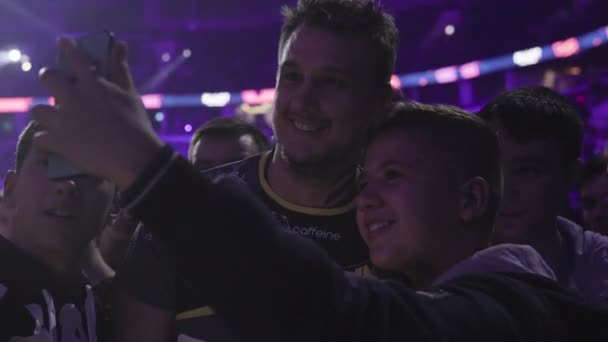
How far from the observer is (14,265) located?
1.92 meters

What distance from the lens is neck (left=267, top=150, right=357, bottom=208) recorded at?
7.02 feet

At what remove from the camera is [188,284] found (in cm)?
184

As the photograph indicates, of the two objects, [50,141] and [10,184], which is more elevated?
[50,141]

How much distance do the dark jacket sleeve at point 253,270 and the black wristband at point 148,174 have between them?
13 millimetres

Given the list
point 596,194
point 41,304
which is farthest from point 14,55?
point 41,304

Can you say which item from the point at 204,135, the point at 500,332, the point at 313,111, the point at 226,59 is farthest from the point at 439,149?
the point at 226,59

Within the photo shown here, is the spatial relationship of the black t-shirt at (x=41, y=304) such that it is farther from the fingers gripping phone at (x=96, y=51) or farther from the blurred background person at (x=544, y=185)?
the blurred background person at (x=544, y=185)

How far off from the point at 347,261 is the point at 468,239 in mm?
578

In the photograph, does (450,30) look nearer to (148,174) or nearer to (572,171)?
(572,171)

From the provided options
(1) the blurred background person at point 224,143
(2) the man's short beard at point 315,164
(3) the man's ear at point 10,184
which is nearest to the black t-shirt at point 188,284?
(2) the man's short beard at point 315,164

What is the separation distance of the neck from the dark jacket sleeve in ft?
3.78

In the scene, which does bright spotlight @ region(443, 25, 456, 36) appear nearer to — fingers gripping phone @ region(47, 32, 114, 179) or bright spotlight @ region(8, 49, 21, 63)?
Result: bright spotlight @ region(8, 49, 21, 63)

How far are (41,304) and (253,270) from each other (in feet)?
3.96

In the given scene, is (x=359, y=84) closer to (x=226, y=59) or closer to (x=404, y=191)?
(x=404, y=191)
